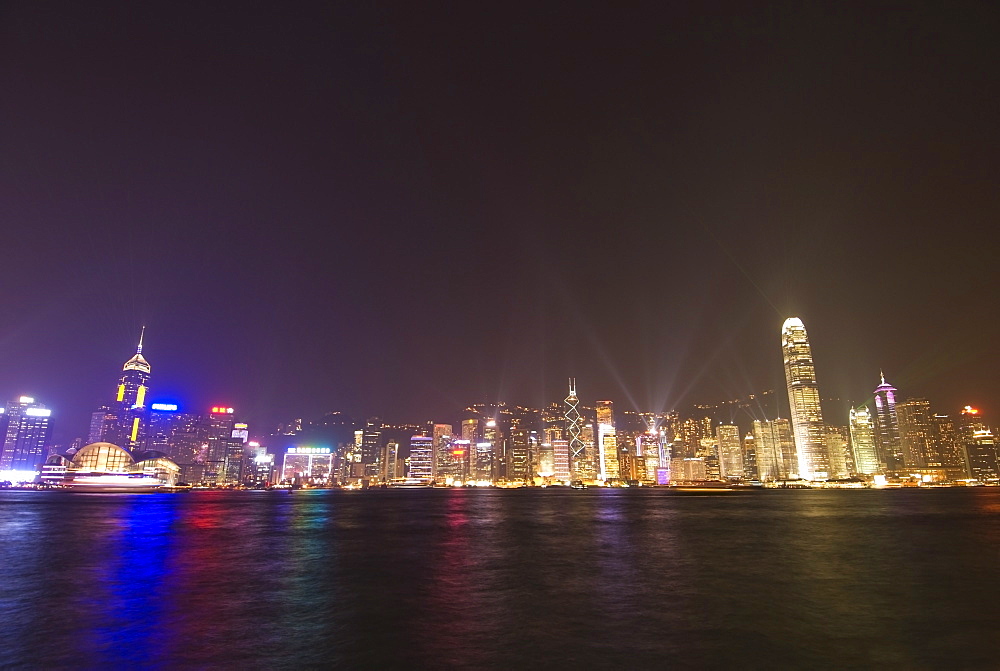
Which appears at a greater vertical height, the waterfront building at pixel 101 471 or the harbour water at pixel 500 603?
the waterfront building at pixel 101 471

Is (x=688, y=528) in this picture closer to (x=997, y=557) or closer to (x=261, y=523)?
(x=997, y=557)

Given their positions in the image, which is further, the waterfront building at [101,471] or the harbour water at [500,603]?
the waterfront building at [101,471]

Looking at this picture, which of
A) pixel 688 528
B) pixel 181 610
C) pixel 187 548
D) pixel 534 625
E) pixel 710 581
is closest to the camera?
pixel 534 625

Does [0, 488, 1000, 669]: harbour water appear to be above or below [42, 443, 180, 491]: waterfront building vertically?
below

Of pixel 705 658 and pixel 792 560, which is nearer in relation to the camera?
pixel 705 658

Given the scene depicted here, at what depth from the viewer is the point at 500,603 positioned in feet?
71.9

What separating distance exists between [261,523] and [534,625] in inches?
2143

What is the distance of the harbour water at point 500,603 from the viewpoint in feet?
50.8

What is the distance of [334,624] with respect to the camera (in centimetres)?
1870

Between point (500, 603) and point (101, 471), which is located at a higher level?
point (101, 471)

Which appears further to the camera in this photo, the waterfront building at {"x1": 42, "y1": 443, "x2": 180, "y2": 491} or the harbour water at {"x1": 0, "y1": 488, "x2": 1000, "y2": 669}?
the waterfront building at {"x1": 42, "y1": 443, "x2": 180, "y2": 491}

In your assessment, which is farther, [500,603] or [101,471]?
[101,471]

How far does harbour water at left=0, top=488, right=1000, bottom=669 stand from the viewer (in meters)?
15.5

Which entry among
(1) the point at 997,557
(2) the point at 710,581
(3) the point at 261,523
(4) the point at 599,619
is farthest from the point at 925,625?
(3) the point at 261,523
